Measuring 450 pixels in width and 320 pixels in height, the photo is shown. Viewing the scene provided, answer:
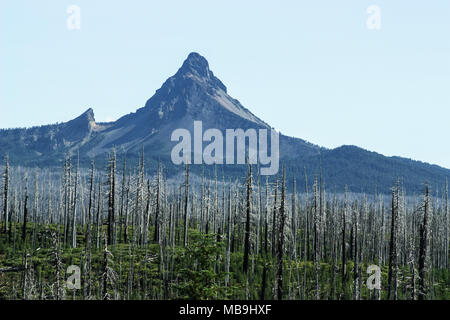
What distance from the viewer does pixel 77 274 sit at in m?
48.0

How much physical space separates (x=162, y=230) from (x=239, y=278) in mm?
14541

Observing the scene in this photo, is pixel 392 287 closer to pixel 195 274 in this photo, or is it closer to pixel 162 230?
pixel 162 230

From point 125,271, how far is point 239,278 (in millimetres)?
11042

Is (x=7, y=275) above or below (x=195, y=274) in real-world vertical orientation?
below

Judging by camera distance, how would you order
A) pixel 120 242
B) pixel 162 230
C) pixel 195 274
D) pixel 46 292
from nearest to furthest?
pixel 195 274, pixel 46 292, pixel 162 230, pixel 120 242

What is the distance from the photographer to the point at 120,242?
226ft

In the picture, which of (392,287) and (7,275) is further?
(392,287)
